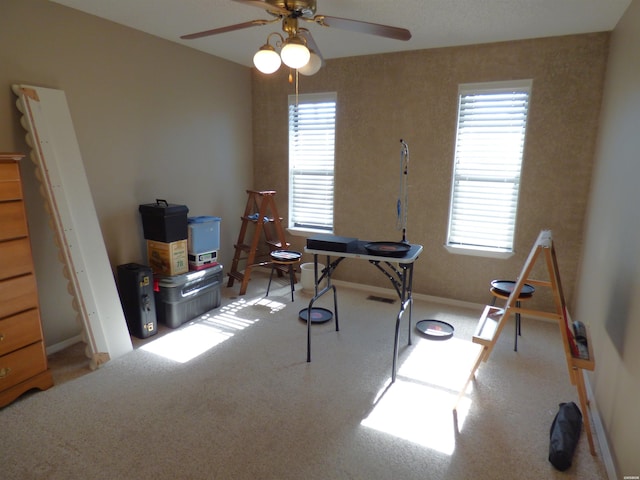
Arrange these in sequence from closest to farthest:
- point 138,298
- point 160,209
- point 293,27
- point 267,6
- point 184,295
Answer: point 267,6
point 293,27
point 138,298
point 160,209
point 184,295

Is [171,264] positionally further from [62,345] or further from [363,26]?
[363,26]

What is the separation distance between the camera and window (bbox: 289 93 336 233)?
174 inches

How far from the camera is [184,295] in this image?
344 centimetres

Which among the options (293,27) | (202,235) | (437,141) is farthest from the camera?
(437,141)

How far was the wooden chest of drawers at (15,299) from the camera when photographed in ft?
7.11

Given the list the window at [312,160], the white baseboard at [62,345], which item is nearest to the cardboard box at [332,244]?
the window at [312,160]

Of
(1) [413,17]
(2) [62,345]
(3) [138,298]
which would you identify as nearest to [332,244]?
(3) [138,298]

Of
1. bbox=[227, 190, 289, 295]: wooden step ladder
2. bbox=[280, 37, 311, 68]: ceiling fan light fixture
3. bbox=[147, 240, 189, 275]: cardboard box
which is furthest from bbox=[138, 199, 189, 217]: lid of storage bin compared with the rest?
bbox=[280, 37, 311, 68]: ceiling fan light fixture

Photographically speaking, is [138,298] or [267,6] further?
[138,298]

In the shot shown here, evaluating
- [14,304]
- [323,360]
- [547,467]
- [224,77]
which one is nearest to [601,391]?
[547,467]

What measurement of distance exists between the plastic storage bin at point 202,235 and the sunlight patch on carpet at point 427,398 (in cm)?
210

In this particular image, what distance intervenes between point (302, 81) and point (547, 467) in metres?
4.13

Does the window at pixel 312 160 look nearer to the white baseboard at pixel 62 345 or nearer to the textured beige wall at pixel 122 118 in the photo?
the textured beige wall at pixel 122 118

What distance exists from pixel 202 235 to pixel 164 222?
0.45 metres
